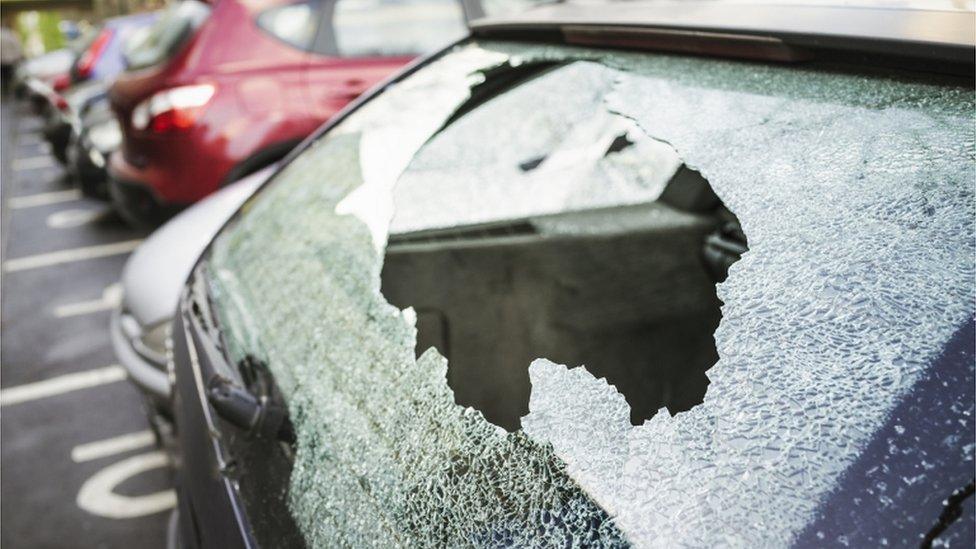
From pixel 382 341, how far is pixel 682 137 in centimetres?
56

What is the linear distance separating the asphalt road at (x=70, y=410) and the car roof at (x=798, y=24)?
2194 millimetres

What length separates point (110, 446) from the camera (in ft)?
11.1

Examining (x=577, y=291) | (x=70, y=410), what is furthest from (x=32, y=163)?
(x=577, y=291)

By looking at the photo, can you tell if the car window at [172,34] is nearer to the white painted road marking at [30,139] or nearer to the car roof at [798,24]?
the car roof at [798,24]

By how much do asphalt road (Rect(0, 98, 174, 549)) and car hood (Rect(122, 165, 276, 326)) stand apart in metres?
0.73

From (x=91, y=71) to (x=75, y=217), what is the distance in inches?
78.0

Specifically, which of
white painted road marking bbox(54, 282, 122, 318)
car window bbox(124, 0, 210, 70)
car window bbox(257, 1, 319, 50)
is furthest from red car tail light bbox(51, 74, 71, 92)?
car window bbox(257, 1, 319, 50)

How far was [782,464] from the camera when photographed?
0.83m

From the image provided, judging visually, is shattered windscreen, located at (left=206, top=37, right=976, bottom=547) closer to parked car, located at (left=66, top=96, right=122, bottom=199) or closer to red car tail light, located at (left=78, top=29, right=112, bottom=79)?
parked car, located at (left=66, top=96, right=122, bottom=199)

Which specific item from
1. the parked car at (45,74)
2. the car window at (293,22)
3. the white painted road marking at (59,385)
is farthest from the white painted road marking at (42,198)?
the white painted road marking at (59,385)

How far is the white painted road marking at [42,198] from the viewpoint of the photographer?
7.73 meters

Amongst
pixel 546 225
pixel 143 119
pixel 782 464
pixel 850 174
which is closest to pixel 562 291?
pixel 546 225

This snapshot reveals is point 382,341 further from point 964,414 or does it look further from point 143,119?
point 143,119

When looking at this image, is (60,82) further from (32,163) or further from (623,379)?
(623,379)
